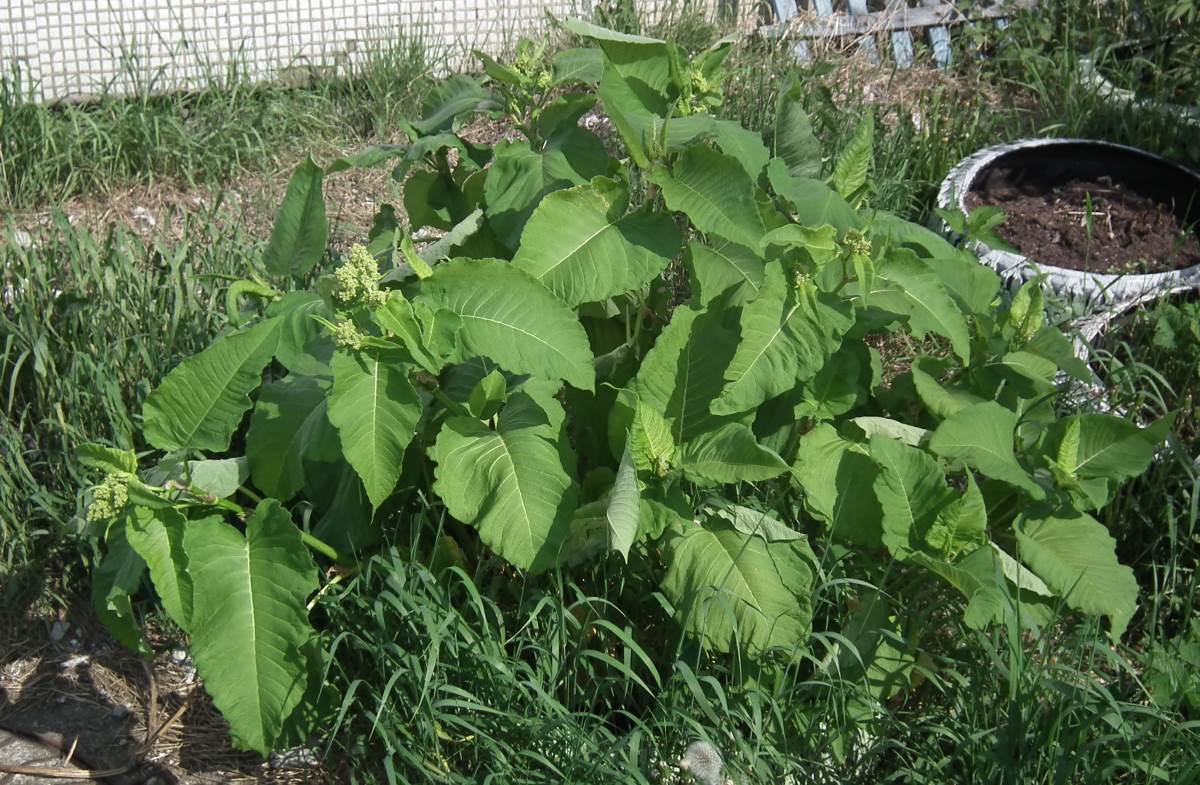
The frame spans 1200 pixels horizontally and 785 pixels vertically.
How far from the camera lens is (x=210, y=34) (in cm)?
491

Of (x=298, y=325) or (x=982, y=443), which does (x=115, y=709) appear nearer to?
(x=298, y=325)

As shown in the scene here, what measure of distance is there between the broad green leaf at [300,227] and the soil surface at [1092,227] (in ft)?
7.47

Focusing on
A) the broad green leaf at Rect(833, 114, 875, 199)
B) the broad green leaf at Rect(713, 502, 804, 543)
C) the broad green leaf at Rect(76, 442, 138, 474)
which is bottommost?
the broad green leaf at Rect(713, 502, 804, 543)

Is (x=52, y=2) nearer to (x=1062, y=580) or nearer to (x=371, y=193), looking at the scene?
(x=371, y=193)

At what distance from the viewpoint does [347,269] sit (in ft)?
6.89

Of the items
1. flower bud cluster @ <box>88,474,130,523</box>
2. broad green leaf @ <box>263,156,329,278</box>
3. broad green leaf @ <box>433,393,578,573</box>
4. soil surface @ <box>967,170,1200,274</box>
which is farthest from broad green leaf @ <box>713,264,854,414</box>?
soil surface @ <box>967,170,1200,274</box>

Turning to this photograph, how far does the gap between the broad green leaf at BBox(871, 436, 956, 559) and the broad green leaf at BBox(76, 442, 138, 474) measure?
139cm

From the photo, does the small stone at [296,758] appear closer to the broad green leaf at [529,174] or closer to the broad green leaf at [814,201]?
the broad green leaf at [529,174]

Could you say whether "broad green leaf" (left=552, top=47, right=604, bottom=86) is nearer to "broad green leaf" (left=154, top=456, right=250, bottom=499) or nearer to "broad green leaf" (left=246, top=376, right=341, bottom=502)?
"broad green leaf" (left=246, top=376, right=341, bottom=502)

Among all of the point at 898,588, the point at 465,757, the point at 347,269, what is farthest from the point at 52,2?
the point at 898,588

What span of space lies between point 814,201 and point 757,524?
68cm

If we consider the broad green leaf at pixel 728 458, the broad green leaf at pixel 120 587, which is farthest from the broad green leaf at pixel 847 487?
the broad green leaf at pixel 120 587

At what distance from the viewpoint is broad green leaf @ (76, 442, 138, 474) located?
2.19 meters

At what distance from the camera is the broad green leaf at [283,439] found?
2.40 m
